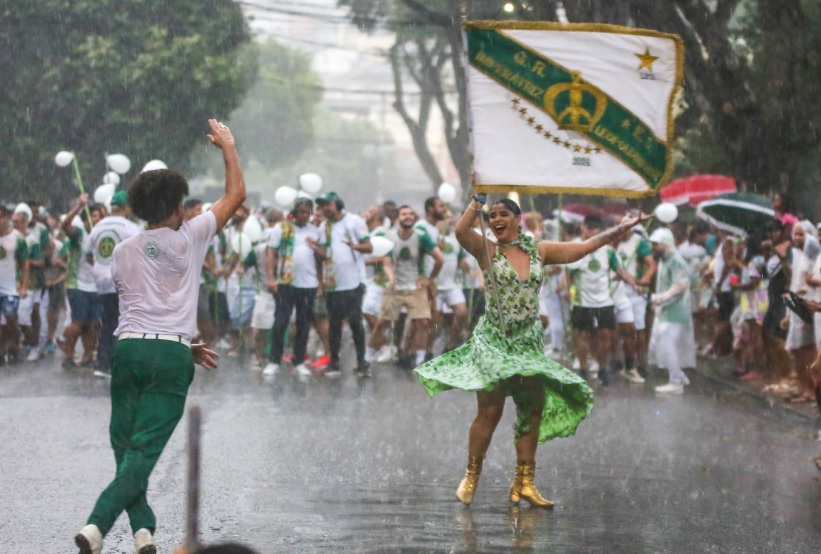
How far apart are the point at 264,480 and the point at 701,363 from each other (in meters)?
11.2

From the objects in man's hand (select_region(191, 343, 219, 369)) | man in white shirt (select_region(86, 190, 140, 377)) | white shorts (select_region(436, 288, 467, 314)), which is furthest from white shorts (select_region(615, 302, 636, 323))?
man's hand (select_region(191, 343, 219, 369))

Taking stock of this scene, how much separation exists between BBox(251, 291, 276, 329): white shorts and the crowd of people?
0.05ft

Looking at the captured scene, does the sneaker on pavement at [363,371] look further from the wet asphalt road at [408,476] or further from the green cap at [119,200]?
the green cap at [119,200]

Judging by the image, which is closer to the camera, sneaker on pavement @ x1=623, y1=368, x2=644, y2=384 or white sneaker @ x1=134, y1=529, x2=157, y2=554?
white sneaker @ x1=134, y1=529, x2=157, y2=554

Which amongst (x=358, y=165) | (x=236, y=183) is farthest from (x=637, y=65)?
(x=358, y=165)

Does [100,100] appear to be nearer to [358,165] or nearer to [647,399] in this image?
[647,399]

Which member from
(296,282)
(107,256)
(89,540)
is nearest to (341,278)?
(296,282)

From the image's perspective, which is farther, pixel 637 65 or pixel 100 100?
pixel 100 100

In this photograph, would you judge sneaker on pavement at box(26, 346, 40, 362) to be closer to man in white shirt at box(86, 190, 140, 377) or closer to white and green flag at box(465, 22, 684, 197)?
man in white shirt at box(86, 190, 140, 377)

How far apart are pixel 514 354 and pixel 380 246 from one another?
8650 millimetres

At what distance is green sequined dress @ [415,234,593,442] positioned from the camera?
26.3ft

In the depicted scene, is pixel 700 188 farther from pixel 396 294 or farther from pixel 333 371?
pixel 333 371

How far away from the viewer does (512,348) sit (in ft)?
26.9

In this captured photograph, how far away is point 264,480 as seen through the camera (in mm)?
9000
